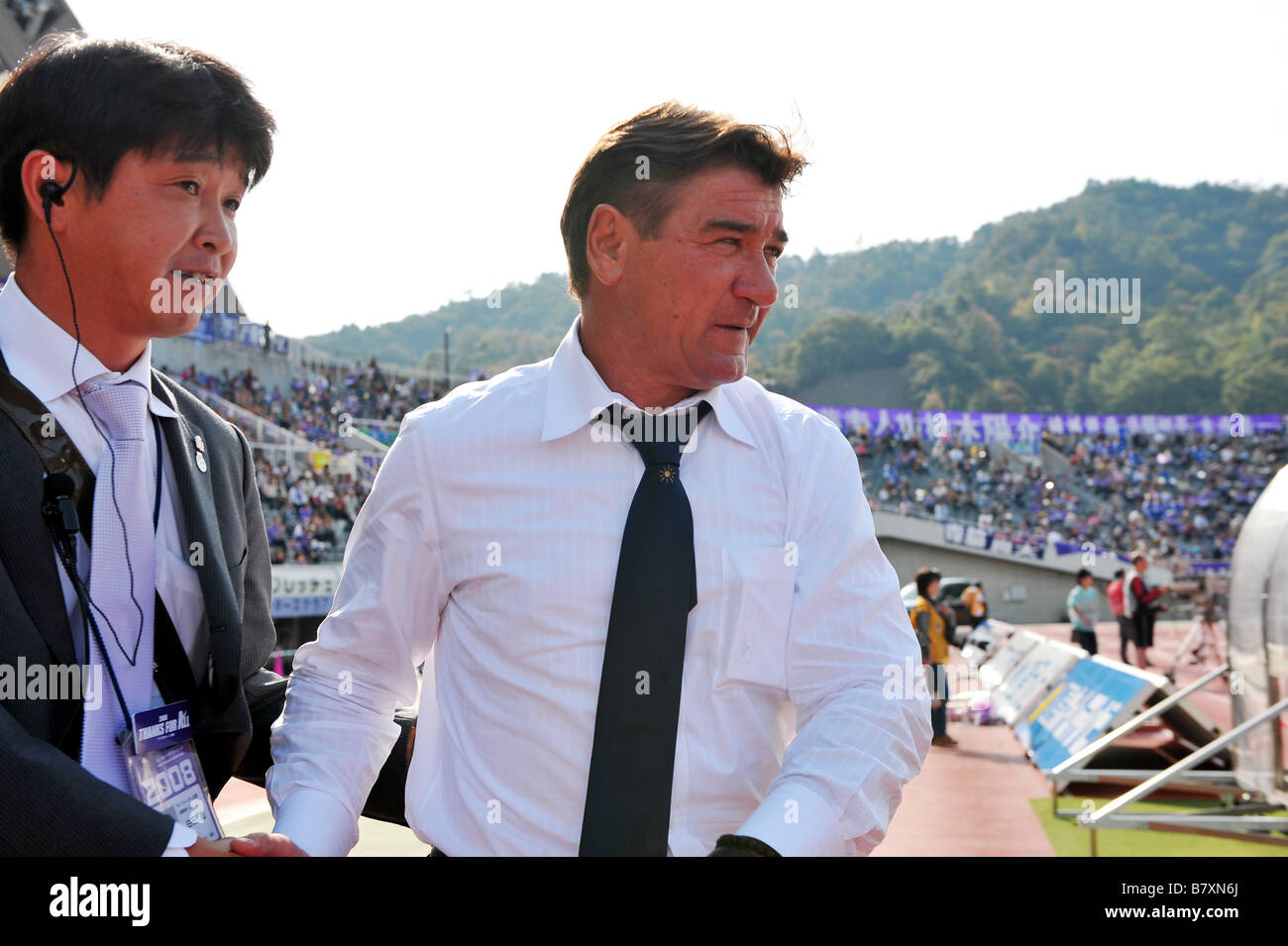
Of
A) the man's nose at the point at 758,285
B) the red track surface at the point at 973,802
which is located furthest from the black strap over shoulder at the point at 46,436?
Answer: the red track surface at the point at 973,802

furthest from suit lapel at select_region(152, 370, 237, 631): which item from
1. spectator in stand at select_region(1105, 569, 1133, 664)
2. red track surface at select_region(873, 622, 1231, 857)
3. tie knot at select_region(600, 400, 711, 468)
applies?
spectator in stand at select_region(1105, 569, 1133, 664)

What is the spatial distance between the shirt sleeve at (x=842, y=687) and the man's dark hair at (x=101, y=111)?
44.7 inches

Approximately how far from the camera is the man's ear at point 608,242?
78.0 inches

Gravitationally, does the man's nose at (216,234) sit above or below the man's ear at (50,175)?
below

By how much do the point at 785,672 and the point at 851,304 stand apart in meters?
132

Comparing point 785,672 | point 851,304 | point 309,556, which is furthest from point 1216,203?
point 785,672

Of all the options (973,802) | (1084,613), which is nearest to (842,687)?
(973,802)

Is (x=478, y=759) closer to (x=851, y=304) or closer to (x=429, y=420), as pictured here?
(x=429, y=420)

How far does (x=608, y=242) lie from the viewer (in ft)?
6.63

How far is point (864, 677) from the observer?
1.74 meters

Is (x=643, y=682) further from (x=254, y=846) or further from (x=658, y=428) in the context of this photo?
(x=254, y=846)

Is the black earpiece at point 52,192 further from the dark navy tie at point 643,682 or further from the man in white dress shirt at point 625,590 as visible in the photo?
the dark navy tie at point 643,682

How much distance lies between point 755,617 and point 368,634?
67 cm

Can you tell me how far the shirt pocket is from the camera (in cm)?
178
